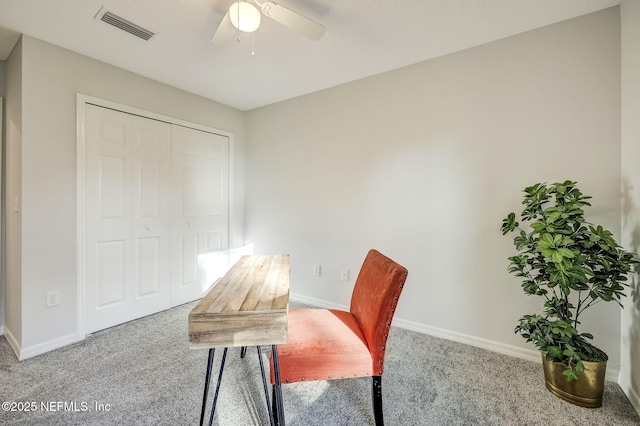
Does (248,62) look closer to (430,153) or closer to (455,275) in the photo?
(430,153)

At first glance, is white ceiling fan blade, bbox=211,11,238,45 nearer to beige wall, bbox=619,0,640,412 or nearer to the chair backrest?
the chair backrest

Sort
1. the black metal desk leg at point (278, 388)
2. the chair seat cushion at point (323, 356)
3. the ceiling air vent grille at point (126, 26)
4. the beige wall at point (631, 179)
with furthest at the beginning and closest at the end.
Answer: the ceiling air vent grille at point (126, 26)
the beige wall at point (631, 179)
the chair seat cushion at point (323, 356)
the black metal desk leg at point (278, 388)

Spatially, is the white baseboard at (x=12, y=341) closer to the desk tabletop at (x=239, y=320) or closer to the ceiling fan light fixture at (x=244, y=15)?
the desk tabletop at (x=239, y=320)

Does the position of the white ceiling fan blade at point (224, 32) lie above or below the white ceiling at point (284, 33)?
below

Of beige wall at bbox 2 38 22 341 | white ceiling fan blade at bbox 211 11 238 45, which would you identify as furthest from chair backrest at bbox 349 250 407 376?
beige wall at bbox 2 38 22 341

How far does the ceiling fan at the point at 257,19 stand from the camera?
1.46 meters

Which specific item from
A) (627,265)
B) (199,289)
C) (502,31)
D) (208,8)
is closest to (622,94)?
(502,31)

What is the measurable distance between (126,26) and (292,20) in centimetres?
135

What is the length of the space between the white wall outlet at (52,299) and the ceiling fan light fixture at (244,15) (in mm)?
2473

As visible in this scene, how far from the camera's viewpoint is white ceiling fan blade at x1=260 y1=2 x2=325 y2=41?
147 centimetres

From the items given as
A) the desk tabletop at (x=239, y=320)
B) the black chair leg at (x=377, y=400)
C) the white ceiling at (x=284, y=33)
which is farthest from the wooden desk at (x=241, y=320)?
the white ceiling at (x=284, y=33)

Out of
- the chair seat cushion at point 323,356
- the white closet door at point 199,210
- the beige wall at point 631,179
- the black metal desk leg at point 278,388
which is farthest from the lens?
the white closet door at point 199,210

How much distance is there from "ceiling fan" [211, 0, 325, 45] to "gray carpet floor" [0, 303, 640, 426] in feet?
7.10

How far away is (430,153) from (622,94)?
1193 millimetres
